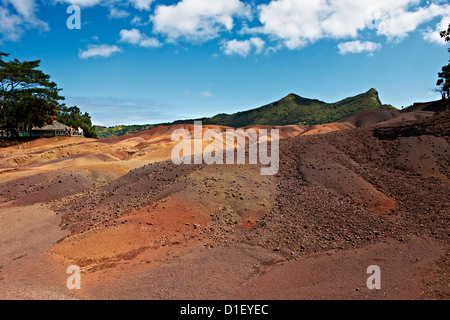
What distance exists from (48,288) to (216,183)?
568 centimetres

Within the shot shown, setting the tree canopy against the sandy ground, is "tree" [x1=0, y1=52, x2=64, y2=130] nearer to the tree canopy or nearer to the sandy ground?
the tree canopy

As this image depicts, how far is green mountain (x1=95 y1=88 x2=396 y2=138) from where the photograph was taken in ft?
249

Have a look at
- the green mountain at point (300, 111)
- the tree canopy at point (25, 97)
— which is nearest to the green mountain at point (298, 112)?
the green mountain at point (300, 111)

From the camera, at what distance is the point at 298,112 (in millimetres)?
86188

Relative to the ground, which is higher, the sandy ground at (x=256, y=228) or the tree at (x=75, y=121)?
the tree at (x=75, y=121)

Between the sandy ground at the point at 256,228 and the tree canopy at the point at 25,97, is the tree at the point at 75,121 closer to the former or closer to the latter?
the tree canopy at the point at 25,97

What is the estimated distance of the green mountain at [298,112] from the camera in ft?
249

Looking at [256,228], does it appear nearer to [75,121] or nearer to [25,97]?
[25,97]

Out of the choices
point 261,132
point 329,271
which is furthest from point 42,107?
point 329,271

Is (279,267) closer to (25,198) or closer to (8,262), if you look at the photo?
(8,262)

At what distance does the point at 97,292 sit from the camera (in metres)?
4.80

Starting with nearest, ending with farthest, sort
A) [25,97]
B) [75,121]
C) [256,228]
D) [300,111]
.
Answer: [256,228] < [25,97] < [75,121] < [300,111]

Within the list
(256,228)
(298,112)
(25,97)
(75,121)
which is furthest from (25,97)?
(298,112)

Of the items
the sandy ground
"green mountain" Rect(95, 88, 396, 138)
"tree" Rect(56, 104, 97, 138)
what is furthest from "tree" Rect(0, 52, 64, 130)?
"green mountain" Rect(95, 88, 396, 138)
